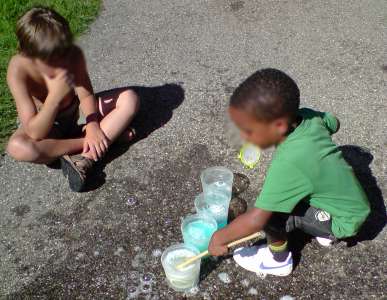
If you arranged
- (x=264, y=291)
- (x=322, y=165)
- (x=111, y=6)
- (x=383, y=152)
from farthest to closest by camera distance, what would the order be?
1. (x=111, y=6)
2. (x=383, y=152)
3. (x=264, y=291)
4. (x=322, y=165)

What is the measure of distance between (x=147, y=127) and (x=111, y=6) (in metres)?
1.86

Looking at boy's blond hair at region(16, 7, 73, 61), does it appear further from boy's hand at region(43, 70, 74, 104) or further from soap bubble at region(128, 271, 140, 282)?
soap bubble at region(128, 271, 140, 282)

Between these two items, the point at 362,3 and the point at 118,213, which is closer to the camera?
the point at 118,213

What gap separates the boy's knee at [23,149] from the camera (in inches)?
105

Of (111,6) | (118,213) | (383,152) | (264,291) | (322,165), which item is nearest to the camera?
(322,165)

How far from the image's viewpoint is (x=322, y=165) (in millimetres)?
1858

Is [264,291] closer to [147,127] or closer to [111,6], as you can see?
[147,127]

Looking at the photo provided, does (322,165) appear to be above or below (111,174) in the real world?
above

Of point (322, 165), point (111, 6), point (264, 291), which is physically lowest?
point (264, 291)

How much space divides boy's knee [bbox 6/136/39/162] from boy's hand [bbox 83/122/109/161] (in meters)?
0.30

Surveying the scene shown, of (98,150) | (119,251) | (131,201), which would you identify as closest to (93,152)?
(98,150)

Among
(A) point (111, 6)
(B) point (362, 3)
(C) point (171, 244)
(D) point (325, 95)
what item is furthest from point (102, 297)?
(B) point (362, 3)

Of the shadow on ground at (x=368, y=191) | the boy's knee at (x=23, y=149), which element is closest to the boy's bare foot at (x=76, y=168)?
the boy's knee at (x=23, y=149)

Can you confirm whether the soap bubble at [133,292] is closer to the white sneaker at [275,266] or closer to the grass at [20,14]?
the white sneaker at [275,266]
